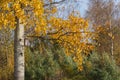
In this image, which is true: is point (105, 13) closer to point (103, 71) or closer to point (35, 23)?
point (103, 71)

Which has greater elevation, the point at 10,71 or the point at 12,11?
the point at 12,11

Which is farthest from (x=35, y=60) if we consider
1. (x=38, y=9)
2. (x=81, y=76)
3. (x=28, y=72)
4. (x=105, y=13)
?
(x=105, y=13)

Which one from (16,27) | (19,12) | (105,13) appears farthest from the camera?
(105,13)

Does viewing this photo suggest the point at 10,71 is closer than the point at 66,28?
No

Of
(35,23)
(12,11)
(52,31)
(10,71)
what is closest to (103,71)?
(10,71)

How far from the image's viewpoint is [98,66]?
15609 mm

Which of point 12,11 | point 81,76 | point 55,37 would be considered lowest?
point 81,76

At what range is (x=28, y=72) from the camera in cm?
1603

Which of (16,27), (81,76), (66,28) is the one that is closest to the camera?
(16,27)

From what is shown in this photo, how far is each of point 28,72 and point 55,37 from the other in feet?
25.4

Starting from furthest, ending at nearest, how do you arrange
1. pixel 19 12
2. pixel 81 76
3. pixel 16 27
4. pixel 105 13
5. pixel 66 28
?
1. pixel 105 13
2. pixel 81 76
3. pixel 66 28
4. pixel 16 27
5. pixel 19 12

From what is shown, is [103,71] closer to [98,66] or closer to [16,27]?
[98,66]

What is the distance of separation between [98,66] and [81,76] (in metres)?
1.09

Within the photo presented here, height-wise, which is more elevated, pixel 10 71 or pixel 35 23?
pixel 35 23
